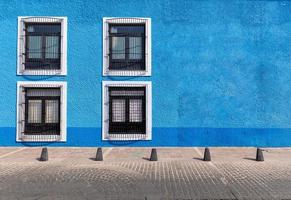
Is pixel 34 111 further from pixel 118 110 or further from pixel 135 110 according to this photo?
pixel 135 110

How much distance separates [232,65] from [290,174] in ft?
21.5

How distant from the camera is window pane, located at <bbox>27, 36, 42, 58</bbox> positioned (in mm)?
14719

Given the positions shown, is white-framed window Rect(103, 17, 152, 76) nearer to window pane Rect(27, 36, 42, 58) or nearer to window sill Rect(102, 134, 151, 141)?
window sill Rect(102, 134, 151, 141)

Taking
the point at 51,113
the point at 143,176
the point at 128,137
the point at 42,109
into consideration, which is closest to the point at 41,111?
the point at 42,109

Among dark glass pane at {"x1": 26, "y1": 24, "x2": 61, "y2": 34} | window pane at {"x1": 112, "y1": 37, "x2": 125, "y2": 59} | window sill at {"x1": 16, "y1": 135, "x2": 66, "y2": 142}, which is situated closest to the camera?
window sill at {"x1": 16, "y1": 135, "x2": 66, "y2": 142}

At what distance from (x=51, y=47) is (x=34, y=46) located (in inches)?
29.8

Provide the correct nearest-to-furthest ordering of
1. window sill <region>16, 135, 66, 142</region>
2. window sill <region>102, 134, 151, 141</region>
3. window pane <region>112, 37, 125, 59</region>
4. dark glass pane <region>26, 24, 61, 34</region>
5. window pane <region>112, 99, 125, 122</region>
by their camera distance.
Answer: window sill <region>16, 135, 66, 142</region> < window sill <region>102, 134, 151, 141</region> < window pane <region>112, 99, 125, 122</region> < dark glass pane <region>26, 24, 61, 34</region> < window pane <region>112, 37, 125, 59</region>

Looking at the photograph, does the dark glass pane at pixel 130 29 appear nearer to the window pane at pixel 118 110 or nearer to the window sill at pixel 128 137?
the window pane at pixel 118 110

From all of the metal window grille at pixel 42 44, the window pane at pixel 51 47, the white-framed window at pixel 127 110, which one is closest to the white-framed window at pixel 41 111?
the metal window grille at pixel 42 44

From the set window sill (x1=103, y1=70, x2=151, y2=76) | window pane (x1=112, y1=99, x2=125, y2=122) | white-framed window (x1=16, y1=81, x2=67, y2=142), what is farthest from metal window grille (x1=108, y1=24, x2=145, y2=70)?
white-framed window (x1=16, y1=81, x2=67, y2=142)

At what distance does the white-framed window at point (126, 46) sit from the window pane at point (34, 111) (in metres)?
3.26

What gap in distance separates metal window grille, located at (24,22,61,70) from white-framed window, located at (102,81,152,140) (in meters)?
2.61

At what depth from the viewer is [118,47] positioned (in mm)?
14883

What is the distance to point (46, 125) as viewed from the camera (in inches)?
571
